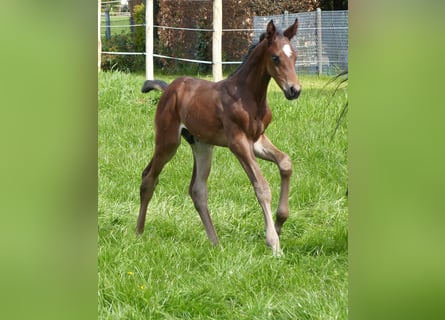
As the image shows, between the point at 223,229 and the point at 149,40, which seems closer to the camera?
the point at 223,229

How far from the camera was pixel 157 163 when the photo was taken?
151 inches

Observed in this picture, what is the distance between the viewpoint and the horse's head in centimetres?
328

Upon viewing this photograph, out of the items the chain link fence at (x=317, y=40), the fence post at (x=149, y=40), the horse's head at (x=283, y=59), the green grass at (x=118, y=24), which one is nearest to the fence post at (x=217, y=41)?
the chain link fence at (x=317, y=40)

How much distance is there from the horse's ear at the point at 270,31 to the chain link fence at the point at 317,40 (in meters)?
0.26

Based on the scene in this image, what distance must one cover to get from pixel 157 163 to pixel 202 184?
12.1 inches

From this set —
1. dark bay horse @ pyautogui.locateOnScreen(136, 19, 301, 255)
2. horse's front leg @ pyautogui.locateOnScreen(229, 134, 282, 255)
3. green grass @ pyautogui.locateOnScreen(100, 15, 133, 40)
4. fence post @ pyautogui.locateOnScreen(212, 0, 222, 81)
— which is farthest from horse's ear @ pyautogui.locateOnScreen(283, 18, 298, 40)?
green grass @ pyautogui.locateOnScreen(100, 15, 133, 40)

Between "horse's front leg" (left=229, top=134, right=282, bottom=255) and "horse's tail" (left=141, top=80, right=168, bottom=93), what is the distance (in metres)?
0.68

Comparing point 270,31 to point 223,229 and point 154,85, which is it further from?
point 223,229

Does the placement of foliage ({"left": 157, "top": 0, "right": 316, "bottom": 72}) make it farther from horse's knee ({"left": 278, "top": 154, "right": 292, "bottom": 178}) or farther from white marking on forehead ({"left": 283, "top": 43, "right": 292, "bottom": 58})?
horse's knee ({"left": 278, "top": 154, "right": 292, "bottom": 178})

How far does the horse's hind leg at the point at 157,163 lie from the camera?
12.4 feet

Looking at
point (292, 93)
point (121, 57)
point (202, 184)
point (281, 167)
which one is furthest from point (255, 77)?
point (121, 57)

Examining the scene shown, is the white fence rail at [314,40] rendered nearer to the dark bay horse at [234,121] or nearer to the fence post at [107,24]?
the fence post at [107,24]
